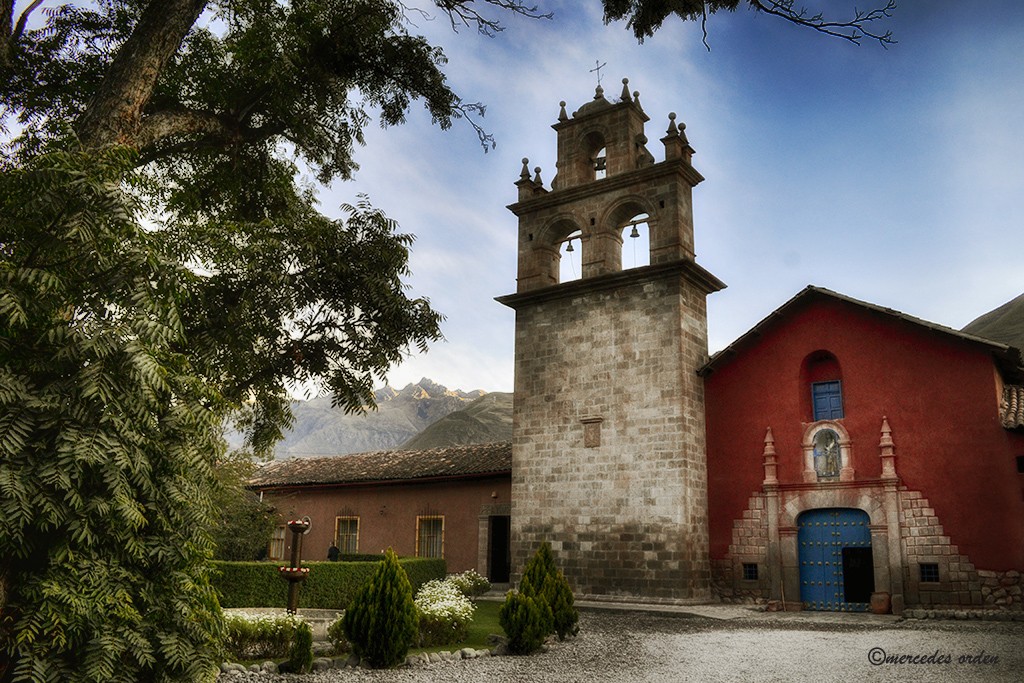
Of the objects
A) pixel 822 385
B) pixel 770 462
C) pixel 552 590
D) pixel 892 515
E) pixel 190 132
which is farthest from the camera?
pixel 822 385

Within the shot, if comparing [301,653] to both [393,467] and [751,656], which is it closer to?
[751,656]

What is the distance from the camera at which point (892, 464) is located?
14.1 meters

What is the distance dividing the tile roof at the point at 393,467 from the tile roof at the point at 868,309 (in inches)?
234

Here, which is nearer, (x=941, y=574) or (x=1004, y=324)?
(x=941, y=574)

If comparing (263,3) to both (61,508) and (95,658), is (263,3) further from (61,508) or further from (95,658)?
(95,658)

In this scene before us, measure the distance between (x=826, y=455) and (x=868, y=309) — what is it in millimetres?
2993

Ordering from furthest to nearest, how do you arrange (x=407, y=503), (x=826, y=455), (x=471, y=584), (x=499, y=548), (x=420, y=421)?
(x=420, y=421), (x=407, y=503), (x=499, y=548), (x=471, y=584), (x=826, y=455)

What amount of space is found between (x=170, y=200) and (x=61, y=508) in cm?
757

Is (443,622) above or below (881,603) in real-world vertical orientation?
above

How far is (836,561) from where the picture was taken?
14570 millimetres

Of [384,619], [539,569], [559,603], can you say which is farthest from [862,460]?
[384,619]

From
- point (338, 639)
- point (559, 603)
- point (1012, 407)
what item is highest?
point (1012, 407)

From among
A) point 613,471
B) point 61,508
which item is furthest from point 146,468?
point 613,471

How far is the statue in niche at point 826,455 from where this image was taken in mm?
14828
